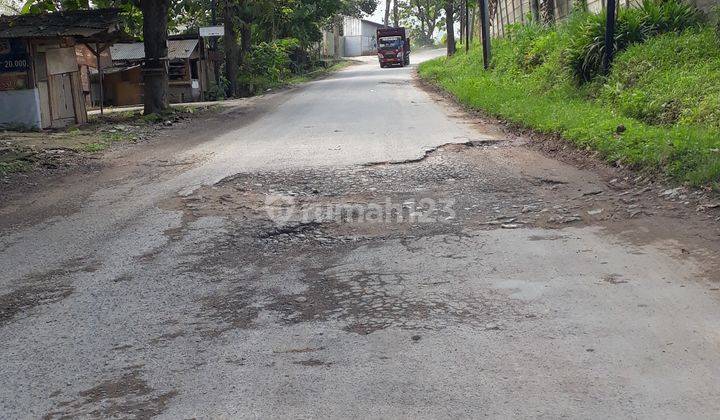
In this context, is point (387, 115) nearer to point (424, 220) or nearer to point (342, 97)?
point (342, 97)

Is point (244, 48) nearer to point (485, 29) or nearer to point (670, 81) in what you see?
point (485, 29)

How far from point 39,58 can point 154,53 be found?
2.76 metres

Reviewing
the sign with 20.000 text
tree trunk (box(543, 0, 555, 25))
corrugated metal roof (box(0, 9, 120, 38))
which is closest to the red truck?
tree trunk (box(543, 0, 555, 25))

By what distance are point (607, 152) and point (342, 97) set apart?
49.1ft

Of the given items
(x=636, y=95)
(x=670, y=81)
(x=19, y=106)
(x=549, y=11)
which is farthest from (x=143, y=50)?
(x=670, y=81)

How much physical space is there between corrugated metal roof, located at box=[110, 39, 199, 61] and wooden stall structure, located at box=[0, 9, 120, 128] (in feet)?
40.8

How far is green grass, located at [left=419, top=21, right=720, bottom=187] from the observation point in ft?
27.6

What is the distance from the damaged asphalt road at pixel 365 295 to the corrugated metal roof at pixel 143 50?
875 inches

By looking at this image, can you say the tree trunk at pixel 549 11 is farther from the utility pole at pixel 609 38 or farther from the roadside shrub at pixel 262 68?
the utility pole at pixel 609 38

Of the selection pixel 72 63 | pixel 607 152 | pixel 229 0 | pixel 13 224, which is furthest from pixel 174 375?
pixel 229 0

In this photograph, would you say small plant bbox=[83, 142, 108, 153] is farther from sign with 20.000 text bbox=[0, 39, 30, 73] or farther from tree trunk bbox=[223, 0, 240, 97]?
tree trunk bbox=[223, 0, 240, 97]

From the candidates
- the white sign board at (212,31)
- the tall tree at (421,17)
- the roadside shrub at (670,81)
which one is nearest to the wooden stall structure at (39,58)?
the white sign board at (212,31)

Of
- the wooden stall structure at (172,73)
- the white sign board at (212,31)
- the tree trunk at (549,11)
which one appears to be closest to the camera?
the white sign board at (212,31)

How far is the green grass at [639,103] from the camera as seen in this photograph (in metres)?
8.40
